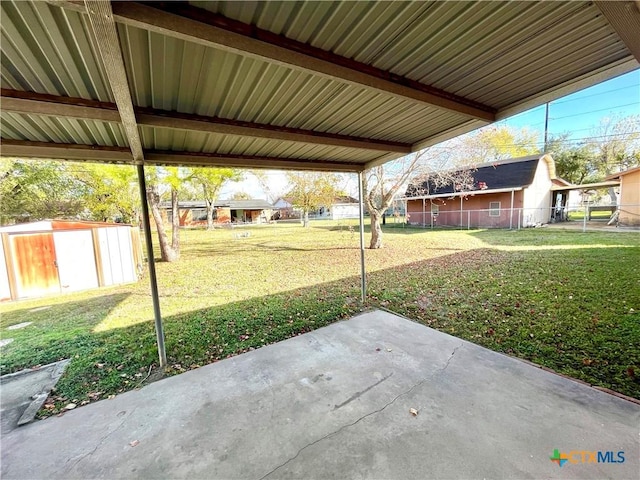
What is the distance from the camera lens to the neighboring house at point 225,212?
33.0 metres

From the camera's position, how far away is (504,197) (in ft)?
54.7

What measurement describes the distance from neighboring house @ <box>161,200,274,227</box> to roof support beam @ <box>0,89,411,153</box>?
3157cm

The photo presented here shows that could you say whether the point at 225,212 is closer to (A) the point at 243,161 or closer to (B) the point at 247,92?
(A) the point at 243,161

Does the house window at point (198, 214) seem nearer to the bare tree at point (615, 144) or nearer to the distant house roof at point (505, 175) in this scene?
the distant house roof at point (505, 175)

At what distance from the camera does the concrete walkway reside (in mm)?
1857

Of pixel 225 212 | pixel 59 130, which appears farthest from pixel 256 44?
pixel 225 212

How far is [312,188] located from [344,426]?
52.4 feet

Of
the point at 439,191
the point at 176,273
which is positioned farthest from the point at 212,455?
the point at 439,191

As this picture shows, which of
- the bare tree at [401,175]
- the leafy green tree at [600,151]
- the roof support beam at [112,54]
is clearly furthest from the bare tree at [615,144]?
the roof support beam at [112,54]

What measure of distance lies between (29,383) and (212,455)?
2.67 metres

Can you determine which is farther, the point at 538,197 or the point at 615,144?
the point at 615,144

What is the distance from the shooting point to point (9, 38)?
1.53 meters

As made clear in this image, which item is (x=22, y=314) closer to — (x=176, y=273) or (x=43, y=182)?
(x=176, y=273)

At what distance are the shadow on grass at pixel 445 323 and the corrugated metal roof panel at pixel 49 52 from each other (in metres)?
2.87
